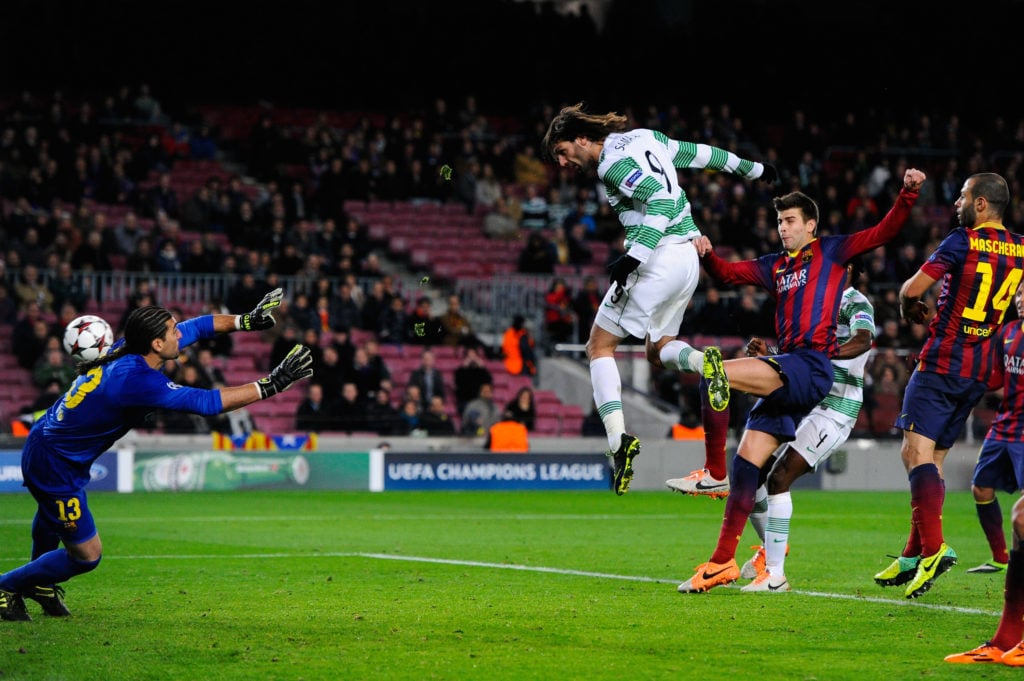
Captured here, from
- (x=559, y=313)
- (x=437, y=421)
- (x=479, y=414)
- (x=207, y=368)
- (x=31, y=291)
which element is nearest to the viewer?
(x=207, y=368)

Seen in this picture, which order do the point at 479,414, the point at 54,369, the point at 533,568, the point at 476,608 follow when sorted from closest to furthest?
the point at 476,608 → the point at 533,568 → the point at 54,369 → the point at 479,414

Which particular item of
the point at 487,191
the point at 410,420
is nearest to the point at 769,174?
the point at 410,420

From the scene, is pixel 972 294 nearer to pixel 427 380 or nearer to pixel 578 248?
pixel 427 380

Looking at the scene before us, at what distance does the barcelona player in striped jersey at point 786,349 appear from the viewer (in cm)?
835

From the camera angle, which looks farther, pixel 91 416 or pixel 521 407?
pixel 521 407

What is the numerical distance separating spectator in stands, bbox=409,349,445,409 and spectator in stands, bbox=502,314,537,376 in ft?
5.92

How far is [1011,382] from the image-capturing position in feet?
33.1

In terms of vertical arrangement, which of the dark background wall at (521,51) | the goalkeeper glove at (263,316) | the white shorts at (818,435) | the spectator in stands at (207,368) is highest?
the dark background wall at (521,51)

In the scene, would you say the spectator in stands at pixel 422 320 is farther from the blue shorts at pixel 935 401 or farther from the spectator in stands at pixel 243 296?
the blue shorts at pixel 935 401

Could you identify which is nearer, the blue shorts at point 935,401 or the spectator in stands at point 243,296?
the blue shorts at point 935,401

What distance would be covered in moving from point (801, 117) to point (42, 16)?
16422 millimetres

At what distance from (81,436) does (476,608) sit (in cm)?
238

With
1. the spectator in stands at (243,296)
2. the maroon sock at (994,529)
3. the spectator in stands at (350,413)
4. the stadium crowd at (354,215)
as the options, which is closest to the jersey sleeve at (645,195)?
the maroon sock at (994,529)

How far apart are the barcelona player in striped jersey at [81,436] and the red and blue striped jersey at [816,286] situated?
309 cm
